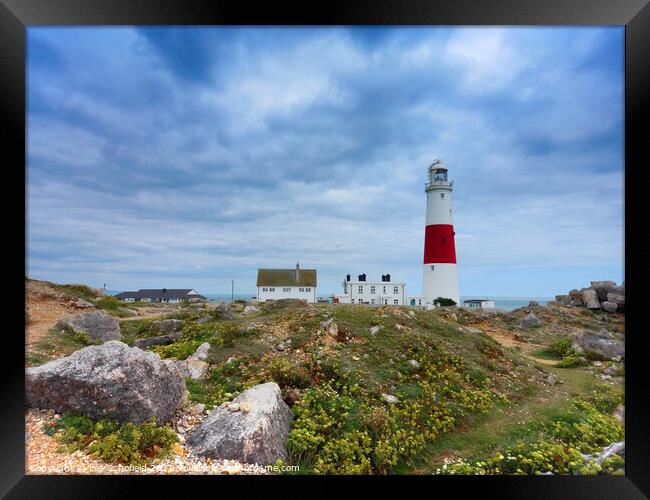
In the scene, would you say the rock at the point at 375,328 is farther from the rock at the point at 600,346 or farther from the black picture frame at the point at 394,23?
the rock at the point at 600,346

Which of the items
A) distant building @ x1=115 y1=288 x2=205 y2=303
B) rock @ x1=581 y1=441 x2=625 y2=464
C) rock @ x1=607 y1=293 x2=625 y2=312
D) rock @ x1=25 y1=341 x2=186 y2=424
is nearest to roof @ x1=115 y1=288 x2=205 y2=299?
distant building @ x1=115 y1=288 x2=205 y2=303

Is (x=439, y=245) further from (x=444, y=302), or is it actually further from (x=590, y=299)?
(x=590, y=299)

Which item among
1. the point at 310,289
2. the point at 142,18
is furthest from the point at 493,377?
the point at 310,289

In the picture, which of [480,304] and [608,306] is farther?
[480,304]

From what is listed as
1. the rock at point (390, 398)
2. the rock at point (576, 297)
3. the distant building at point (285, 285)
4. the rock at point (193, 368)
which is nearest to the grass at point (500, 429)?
the rock at point (390, 398)

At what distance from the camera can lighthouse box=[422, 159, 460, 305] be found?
9.48 m

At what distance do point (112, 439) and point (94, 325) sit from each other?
317 cm

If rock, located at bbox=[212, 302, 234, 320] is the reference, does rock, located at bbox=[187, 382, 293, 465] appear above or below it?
below

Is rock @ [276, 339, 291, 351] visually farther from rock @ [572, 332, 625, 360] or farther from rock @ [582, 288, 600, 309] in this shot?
rock @ [582, 288, 600, 309]

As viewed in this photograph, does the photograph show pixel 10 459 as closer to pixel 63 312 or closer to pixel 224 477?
pixel 224 477

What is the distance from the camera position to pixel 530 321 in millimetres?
9328

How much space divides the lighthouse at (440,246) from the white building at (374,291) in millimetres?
4191

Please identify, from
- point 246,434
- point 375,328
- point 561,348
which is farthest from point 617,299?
point 246,434

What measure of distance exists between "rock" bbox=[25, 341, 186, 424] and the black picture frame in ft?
0.81
